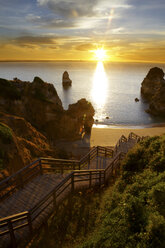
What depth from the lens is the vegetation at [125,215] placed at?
5.09 metres

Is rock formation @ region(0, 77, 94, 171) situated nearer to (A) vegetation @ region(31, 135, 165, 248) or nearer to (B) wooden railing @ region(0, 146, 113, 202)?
(B) wooden railing @ region(0, 146, 113, 202)

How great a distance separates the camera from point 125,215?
5.99m

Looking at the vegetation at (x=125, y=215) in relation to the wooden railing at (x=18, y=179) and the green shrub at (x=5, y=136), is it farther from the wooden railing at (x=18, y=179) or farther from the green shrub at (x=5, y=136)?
the green shrub at (x=5, y=136)

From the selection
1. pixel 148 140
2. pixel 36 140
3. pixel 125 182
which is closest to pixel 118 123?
pixel 36 140

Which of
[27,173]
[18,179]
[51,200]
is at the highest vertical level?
[27,173]

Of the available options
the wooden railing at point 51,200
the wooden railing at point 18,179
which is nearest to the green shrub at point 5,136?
the wooden railing at point 18,179

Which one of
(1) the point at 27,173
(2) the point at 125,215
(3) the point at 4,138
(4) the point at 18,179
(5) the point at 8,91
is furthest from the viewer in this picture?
(5) the point at 8,91

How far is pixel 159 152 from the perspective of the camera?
928 cm

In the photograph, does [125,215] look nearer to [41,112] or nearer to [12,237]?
[12,237]

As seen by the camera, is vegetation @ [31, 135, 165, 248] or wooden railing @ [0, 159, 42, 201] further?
wooden railing @ [0, 159, 42, 201]

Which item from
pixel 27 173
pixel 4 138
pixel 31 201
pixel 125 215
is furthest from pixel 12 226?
pixel 4 138

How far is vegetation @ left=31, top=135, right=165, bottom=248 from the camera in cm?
509

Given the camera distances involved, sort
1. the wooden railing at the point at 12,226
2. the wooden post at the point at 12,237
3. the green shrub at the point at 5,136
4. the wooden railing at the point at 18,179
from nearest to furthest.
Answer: the wooden railing at the point at 12,226 → the wooden post at the point at 12,237 → the wooden railing at the point at 18,179 → the green shrub at the point at 5,136

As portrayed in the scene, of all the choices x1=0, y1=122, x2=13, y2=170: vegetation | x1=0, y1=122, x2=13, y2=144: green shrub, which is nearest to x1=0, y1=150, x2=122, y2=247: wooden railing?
x1=0, y1=122, x2=13, y2=170: vegetation
